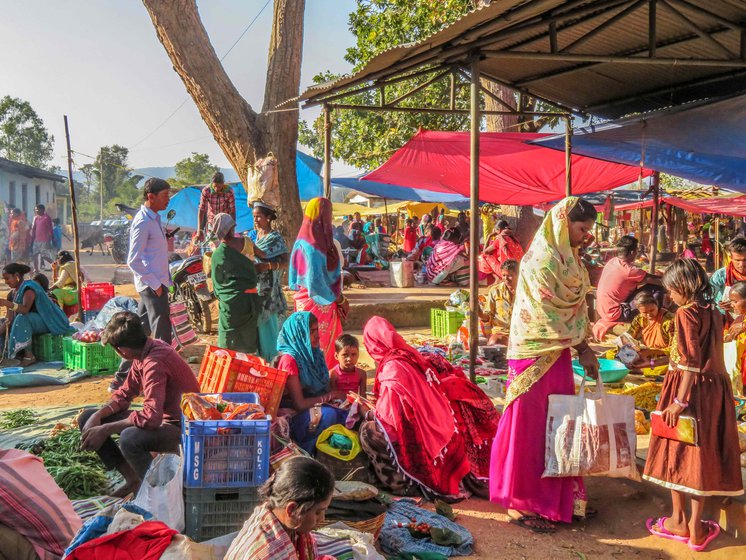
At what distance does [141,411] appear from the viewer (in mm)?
4098

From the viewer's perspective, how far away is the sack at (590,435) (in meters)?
4.00

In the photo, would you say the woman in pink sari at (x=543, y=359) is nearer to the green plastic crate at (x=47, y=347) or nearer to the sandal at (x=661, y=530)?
the sandal at (x=661, y=530)

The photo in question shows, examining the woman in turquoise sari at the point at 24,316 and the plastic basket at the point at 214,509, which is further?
the woman in turquoise sari at the point at 24,316

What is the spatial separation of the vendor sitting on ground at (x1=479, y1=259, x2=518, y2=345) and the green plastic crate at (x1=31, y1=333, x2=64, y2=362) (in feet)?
16.5

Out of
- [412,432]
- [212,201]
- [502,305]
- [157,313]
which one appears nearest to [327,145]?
[502,305]

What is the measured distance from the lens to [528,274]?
416cm

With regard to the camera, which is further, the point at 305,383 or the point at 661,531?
the point at 305,383

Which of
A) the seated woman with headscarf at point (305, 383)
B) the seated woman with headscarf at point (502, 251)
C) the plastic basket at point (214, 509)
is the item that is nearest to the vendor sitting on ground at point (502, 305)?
the seated woman with headscarf at point (502, 251)

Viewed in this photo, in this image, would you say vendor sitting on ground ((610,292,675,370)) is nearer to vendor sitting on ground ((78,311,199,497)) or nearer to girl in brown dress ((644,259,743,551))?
girl in brown dress ((644,259,743,551))

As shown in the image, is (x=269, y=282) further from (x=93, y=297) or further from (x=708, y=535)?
(x=708, y=535)

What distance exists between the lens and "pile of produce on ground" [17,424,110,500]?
4.34 meters

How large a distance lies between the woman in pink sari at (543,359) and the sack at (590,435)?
0.10m

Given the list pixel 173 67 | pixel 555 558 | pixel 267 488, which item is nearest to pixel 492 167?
pixel 173 67

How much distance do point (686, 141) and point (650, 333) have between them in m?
1.99
